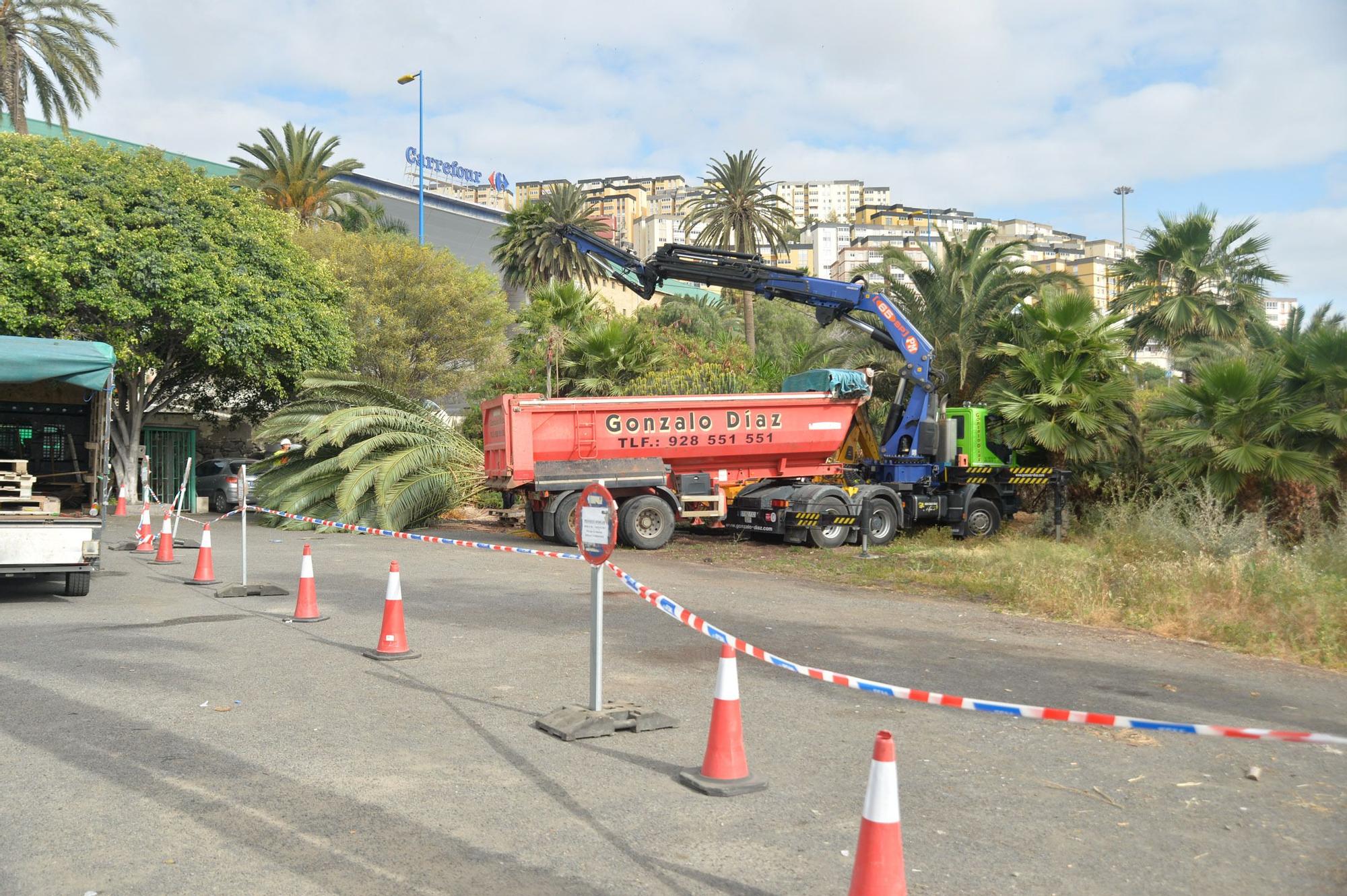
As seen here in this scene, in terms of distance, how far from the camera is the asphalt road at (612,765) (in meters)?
4.55

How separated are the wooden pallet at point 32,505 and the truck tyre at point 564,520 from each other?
786 cm

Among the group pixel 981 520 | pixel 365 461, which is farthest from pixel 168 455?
pixel 981 520

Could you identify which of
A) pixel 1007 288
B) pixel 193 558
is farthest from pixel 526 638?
pixel 1007 288

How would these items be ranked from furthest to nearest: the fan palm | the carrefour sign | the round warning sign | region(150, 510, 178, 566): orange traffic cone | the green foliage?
the carrefour sign
the green foliage
the fan palm
region(150, 510, 178, 566): orange traffic cone
the round warning sign

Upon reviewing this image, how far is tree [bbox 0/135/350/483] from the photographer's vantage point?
903 inches

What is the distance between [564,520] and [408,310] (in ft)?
62.3

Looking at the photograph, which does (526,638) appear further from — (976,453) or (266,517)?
(266,517)

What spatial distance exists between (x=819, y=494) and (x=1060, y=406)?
491cm

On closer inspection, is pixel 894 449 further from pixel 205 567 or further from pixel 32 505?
pixel 32 505

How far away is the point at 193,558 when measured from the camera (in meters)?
16.7

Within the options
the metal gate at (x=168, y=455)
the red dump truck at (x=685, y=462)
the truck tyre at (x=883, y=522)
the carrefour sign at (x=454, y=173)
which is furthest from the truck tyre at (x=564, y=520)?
the carrefour sign at (x=454, y=173)

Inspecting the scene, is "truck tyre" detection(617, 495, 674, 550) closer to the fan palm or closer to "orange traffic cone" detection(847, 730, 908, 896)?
the fan palm

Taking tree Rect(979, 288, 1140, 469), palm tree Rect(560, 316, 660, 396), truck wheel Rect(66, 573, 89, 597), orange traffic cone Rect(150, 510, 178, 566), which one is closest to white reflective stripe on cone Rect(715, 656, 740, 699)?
truck wheel Rect(66, 573, 89, 597)

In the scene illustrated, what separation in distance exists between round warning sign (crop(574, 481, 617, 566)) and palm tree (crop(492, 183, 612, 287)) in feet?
142
